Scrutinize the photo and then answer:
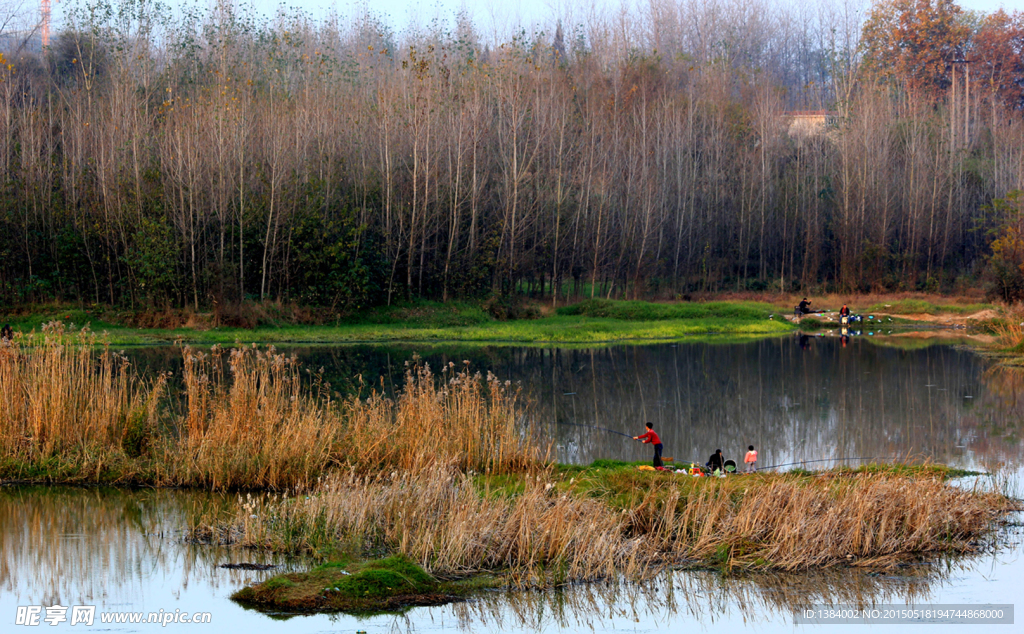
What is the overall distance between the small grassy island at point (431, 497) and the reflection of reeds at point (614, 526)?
2cm

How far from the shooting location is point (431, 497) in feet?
31.6

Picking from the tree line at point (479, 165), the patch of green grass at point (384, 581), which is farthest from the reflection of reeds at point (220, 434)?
the tree line at point (479, 165)

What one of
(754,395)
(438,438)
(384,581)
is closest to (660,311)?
(754,395)

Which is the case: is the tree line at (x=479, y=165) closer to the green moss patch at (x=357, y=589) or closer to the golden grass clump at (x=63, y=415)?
the golden grass clump at (x=63, y=415)

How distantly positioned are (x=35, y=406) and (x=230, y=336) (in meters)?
19.8

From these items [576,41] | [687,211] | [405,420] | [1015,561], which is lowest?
[1015,561]

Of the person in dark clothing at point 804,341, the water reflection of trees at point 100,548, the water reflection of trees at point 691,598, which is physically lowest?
the water reflection of trees at point 691,598

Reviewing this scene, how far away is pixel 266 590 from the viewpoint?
820 cm

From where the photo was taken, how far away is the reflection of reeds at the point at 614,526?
29.4 ft

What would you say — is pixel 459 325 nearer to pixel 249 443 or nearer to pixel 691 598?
pixel 249 443

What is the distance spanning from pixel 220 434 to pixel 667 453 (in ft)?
23.3

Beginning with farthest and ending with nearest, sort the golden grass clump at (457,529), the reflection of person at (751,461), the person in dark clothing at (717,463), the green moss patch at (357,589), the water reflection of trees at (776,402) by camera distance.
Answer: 1. the water reflection of trees at (776,402)
2. the reflection of person at (751,461)
3. the person in dark clothing at (717,463)
4. the golden grass clump at (457,529)
5. the green moss patch at (357,589)

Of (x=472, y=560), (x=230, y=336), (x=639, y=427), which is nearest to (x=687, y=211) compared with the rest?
(x=230, y=336)

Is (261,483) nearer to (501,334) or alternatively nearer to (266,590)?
(266,590)
